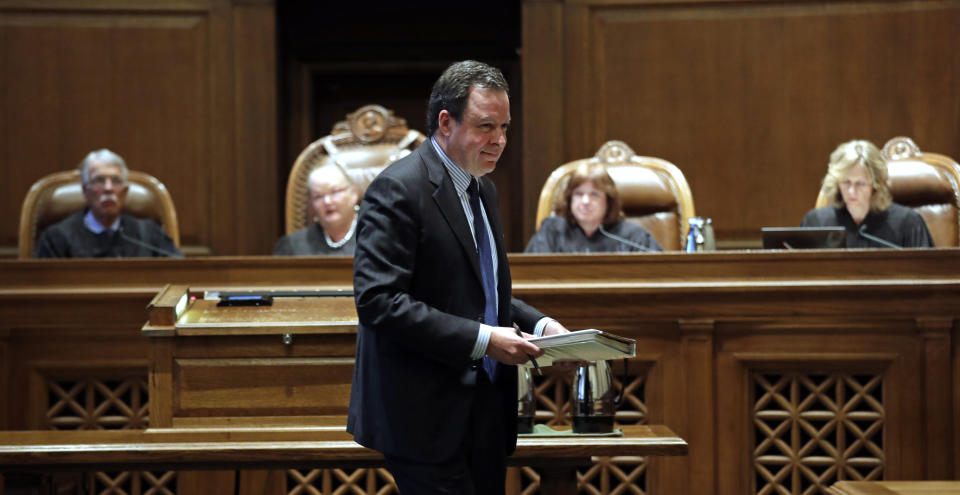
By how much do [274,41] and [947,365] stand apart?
3514 millimetres

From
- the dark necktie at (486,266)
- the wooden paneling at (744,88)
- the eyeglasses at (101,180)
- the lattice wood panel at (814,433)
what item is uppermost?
the wooden paneling at (744,88)

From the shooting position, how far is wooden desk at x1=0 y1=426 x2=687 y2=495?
2.21 meters

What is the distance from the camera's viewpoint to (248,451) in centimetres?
222

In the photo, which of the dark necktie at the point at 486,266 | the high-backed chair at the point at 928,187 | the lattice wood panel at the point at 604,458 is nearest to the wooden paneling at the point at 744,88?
the high-backed chair at the point at 928,187

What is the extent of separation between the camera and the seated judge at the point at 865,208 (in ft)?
12.7

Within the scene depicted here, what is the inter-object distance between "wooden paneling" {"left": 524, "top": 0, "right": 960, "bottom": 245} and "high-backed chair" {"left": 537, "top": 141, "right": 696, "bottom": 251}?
1061mm

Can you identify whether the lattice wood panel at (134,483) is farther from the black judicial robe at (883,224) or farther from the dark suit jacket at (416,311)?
the black judicial robe at (883,224)

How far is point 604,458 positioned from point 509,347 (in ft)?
3.86

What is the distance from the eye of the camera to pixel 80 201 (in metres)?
4.25

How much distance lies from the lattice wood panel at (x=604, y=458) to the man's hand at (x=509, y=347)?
1.09 m

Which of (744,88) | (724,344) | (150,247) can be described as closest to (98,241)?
(150,247)

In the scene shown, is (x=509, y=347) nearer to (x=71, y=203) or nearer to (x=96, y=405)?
(x=96, y=405)

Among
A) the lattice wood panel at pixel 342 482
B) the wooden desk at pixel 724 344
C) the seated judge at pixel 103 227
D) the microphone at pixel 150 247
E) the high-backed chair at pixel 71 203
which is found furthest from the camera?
the high-backed chair at pixel 71 203

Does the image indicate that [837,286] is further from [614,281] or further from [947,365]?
[614,281]
